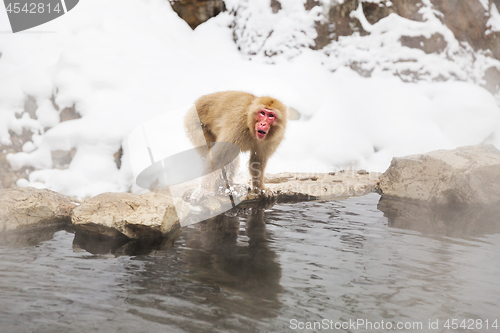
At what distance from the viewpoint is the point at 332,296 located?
87.8 inches

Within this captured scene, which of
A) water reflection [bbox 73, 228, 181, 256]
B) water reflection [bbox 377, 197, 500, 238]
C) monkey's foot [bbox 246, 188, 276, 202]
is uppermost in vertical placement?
monkey's foot [bbox 246, 188, 276, 202]

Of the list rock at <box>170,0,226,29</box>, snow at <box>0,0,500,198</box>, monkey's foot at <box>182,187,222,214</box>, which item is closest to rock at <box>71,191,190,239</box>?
monkey's foot at <box>182,187,222,214</box>

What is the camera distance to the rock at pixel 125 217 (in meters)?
3.22

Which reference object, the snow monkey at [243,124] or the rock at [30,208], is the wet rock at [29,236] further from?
the snow monkey at [243,124]

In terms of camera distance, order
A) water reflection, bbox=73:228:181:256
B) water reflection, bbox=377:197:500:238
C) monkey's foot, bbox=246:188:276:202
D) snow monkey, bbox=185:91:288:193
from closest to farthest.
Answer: water reflection, bbox=73:228:181:256 → water reflection, bbox=377:197:500:238 → snow monkey, bbox=185:91:288:193 → monkey's foot, bbox=246:188:276:202

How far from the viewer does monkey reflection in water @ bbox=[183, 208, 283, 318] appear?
7.00 feet

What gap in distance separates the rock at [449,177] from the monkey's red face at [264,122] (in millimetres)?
2047

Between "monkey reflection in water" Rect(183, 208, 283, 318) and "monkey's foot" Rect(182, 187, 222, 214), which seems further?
"monkey's foot" Rect(182, 187, 222, 214)

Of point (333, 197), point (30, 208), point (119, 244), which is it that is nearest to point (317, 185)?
point (333, 197)

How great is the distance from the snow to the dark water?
99.3 inches

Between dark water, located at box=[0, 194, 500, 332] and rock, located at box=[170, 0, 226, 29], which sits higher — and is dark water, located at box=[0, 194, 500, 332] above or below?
below

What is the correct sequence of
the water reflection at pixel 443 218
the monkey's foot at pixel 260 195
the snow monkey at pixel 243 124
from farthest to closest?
the monkey's foot at pixel 260 195 < the snow monkey at pixel 243 124 < the water reflection at pixel 443 218

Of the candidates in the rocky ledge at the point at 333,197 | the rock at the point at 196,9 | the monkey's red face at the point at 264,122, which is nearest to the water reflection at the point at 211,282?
the rocky ledge at the point at 333,197

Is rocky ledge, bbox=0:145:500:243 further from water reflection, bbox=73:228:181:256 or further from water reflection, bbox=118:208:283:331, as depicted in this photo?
water reflection, bbox=118:208:283:331
